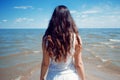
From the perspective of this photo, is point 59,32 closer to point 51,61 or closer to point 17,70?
point 51,61

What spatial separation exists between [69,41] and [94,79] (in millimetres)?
5449

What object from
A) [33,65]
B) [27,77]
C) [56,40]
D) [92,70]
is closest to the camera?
[56,40]

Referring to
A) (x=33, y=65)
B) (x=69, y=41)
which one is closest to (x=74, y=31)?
Result: (x=69, y=41)

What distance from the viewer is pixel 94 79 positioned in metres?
7.65

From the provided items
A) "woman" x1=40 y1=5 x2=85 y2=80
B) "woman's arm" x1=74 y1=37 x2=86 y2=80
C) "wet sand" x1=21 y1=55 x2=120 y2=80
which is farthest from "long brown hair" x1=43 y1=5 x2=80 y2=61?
"wet sand" x1=21 y1=55 x2=120 y2=80

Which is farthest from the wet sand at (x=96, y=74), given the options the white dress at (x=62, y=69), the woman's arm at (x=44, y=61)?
the white dress at (x=62, y=69)

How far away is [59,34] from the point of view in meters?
2.55

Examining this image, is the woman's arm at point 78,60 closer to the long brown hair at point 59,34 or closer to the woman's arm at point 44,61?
the long brown hair at point 59,34

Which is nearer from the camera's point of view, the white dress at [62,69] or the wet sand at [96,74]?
the white dress at [62,69]

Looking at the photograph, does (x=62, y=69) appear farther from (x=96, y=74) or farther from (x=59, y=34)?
(x=96, y=74)

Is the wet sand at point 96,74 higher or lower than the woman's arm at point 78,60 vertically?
lower

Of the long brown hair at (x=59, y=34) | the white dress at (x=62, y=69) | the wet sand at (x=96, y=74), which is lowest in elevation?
the wet sand at (x=96, y=74)

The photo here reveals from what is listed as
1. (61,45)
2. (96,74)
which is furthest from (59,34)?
(96,74)

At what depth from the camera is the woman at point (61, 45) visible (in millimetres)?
2547
